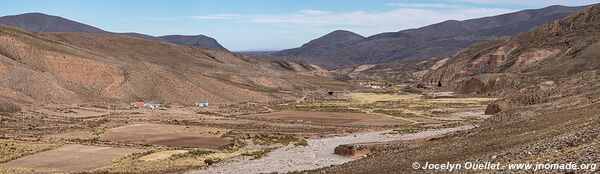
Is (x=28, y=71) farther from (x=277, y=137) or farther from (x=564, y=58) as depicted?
(x=564, y=58)

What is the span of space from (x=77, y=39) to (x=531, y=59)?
117093 mm

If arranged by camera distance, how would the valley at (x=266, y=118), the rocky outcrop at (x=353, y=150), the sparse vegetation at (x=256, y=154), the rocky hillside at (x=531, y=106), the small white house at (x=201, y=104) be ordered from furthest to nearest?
the small white house at (x=201, y=104) → the sparse vegetation at (x=256, y=154) → the rocky outcrop at (x=353, y=150) → the valley at (x=266, y=118) → the rocky hillside at (x=531, y=106)

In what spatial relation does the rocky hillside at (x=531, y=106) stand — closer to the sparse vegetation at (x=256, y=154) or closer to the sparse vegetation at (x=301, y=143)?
the sparse vegetation at (x=256, y=154)

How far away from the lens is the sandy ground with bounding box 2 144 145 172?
135ft

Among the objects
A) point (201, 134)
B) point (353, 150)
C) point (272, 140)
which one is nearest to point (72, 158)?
point (272, 140)

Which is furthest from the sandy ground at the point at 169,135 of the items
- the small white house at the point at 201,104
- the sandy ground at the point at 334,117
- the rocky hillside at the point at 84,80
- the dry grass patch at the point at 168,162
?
the small white house at the point at 201,104

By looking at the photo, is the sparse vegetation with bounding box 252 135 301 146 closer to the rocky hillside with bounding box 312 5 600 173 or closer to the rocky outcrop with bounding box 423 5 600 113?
the rocky hillside with bounding box 312 5 600 173

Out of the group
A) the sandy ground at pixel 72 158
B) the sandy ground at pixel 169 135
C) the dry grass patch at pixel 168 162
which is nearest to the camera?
the dry grass patch at pixel 168 162

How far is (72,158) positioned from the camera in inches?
1779

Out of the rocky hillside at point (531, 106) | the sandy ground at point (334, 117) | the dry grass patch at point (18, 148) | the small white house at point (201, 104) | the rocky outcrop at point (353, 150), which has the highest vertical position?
the rocky hillside at point (531, 106)

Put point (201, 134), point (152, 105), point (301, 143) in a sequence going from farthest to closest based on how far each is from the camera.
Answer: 1. point (152, 105)
2. point (201, 134)
3. point (301, 143)

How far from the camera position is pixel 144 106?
99.8 metres

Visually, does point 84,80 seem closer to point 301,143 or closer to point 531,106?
point 301,143

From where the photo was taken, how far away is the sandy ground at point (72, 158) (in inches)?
1624
